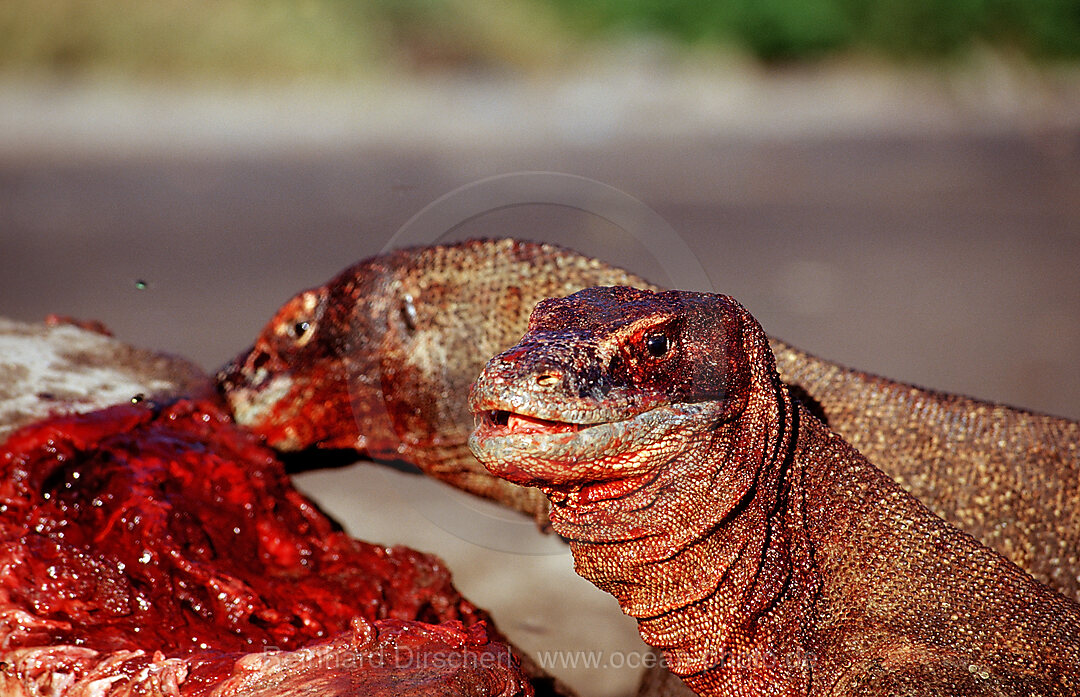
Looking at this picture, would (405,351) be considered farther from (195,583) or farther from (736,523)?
(736,523)

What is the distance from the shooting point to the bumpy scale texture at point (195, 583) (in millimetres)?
2537

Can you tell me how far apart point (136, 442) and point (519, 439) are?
5.22 ft

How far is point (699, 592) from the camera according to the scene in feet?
8.11

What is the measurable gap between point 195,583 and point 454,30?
2105cm

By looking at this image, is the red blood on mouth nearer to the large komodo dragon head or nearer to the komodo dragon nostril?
the komodo dragon nostril

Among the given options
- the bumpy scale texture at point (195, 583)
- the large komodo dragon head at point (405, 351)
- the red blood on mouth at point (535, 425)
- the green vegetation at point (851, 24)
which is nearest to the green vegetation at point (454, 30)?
the green vegetation at point (851, 24)

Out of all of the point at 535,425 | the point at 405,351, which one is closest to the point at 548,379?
the point at 535,425

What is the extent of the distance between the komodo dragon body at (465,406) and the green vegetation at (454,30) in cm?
1757

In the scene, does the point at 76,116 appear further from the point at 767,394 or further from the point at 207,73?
the point at 767,394

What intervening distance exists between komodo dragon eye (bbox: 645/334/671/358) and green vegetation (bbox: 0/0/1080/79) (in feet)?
63.0

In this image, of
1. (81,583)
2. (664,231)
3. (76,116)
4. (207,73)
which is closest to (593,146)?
(207,73)

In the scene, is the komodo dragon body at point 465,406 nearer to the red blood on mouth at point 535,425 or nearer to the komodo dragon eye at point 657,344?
the komodo dragon eye at point 657,344

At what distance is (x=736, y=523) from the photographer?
244 centimetres

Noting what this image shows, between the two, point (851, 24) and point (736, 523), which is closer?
point (736, 523)
